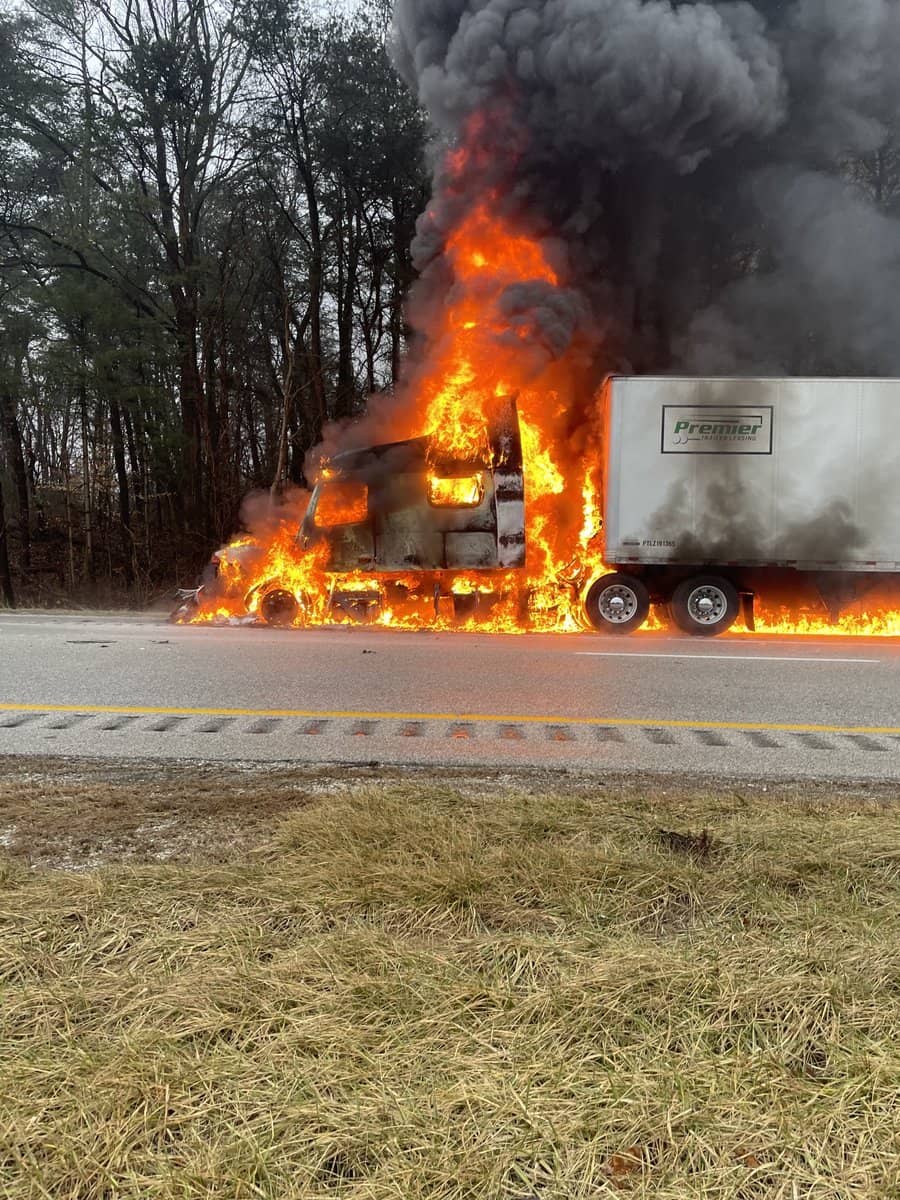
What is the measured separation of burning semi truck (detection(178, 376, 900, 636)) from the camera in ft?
37.7

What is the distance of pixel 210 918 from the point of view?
256cm

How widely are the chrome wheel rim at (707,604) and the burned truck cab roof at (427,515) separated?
7.67 feet

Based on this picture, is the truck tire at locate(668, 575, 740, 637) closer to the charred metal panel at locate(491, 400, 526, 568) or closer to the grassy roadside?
the charred metal panel at locate(491, 400, 526, 568)

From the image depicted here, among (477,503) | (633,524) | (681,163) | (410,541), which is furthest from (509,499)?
(681,163)

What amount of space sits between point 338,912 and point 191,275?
20130 mm

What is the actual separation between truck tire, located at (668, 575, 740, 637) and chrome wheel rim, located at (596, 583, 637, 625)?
0.60 m

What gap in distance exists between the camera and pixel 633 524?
11.8 m

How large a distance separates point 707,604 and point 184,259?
15.5m

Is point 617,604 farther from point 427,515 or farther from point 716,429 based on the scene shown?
point 427,515

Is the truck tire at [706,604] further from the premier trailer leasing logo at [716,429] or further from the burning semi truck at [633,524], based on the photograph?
the premier trailer leasing logo at [716,429]

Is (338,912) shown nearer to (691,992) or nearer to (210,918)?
(210,918)

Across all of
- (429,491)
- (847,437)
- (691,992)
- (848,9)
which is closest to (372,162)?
(848,9)

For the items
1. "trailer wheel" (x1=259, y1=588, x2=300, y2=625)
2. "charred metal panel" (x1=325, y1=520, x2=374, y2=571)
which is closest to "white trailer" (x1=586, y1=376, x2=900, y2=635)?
"charred metal panel" (x1=325, y1=520, x2=374, y2=571)

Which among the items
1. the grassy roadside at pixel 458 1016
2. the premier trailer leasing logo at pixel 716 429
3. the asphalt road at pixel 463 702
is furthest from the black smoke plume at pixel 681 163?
the grassy roadside at pixel 458 1016
